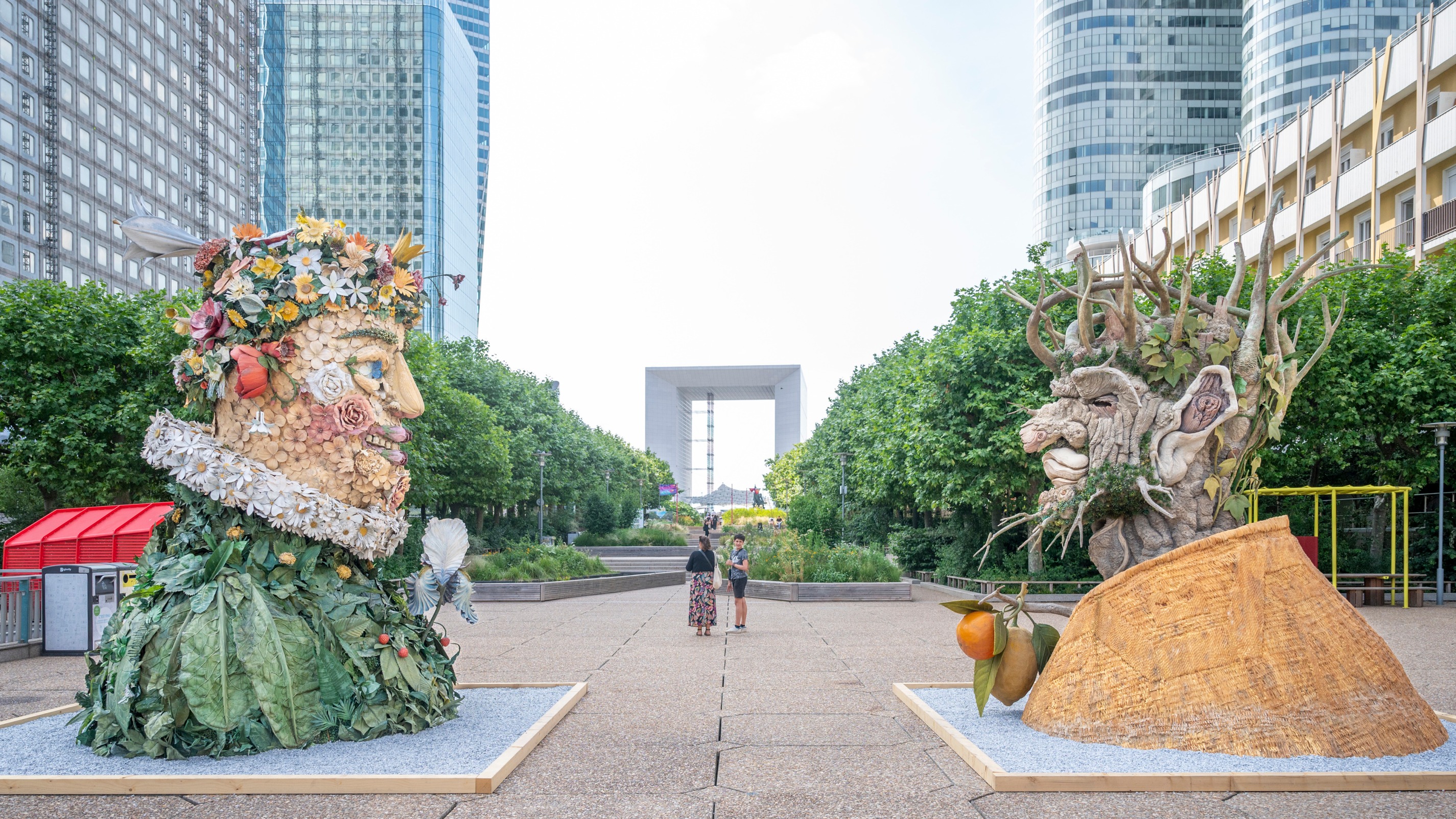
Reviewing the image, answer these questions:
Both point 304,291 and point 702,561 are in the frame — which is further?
point 702,561

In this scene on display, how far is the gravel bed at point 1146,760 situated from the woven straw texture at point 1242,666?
6 cm

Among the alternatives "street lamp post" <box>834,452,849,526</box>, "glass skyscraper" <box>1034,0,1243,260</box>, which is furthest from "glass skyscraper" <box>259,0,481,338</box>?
"street lamp post" <box>834,452,849,526</box>

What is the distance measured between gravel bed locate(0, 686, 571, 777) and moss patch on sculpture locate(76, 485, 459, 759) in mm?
100

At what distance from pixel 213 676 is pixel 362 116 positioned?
358ft

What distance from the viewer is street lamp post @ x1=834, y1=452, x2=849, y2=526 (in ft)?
123

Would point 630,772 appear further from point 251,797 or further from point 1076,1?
point 1076,1

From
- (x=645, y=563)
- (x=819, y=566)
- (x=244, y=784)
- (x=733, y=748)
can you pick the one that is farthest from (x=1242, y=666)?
(x=645, y=563)

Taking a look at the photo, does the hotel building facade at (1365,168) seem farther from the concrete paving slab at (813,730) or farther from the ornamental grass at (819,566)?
the concrete paving slab at (813,730)

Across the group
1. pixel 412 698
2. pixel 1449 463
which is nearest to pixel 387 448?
pixel 412 698

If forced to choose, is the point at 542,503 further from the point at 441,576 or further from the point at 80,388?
the point at 441,576

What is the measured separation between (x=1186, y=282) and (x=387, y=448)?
19.9 ft

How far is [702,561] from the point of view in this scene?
592 inches

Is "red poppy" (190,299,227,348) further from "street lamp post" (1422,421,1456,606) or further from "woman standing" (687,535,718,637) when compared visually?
"street lamp post" (1422,421,1456,606)

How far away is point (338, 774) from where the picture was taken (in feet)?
18.9
